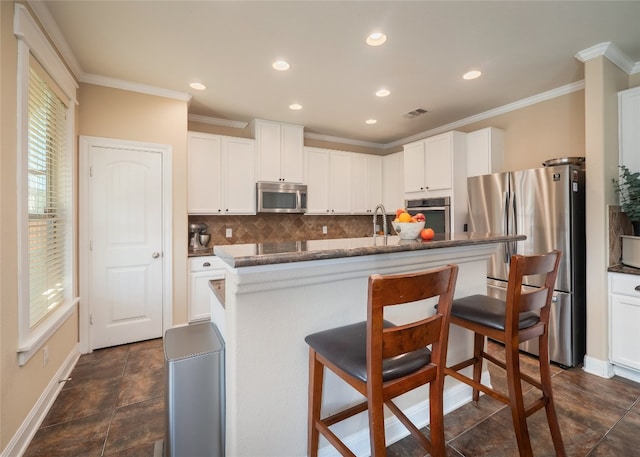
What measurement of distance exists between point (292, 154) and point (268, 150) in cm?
36

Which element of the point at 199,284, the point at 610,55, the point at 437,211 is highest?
the point at 610,55

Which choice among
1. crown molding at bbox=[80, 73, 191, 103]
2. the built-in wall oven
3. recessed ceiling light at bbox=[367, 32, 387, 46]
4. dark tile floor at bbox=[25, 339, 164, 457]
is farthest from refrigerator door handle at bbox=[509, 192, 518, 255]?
crown molding at bbox=[80, 73, 191, 103]

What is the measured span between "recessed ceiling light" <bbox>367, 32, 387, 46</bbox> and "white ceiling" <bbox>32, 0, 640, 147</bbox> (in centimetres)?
5

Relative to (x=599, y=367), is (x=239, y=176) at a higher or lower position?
higher

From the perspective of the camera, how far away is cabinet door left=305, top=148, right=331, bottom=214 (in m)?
4.45

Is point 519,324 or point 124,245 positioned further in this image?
point 124,245

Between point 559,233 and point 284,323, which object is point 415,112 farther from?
point 284,323

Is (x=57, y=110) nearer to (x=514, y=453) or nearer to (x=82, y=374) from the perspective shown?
(x=82, y=374)

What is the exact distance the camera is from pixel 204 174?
3.70 metres

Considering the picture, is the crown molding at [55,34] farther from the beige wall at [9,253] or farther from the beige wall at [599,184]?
the beige wall at [599,184]

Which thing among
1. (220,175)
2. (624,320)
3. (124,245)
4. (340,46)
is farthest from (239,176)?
(624,320)

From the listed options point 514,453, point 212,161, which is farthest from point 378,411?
point 212,161

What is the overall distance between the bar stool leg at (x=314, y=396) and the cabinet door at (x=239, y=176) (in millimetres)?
2922

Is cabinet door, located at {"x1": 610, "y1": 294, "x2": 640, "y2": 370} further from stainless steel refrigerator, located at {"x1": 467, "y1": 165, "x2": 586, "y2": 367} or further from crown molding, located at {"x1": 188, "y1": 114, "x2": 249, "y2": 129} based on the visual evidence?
crown molding, located at {"x1": 188, "y1": 114, "x2": 249, "y2": 129}
